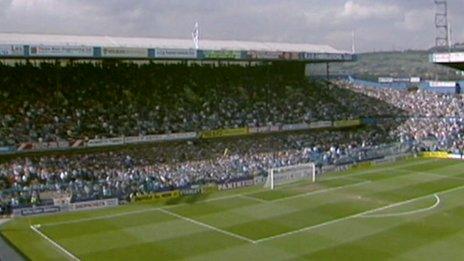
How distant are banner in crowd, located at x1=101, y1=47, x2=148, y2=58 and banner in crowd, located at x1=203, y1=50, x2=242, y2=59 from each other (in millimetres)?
5480

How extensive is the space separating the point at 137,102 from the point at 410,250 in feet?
92.7

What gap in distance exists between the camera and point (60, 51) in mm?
39156

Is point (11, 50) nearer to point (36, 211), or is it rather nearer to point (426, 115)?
point (36, 211)

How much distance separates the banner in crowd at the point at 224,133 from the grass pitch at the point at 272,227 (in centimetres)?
881

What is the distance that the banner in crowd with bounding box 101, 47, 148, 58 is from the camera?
136 ft

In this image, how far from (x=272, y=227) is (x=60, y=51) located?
21.4m

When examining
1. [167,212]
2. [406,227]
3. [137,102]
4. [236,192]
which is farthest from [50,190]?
[406,227]

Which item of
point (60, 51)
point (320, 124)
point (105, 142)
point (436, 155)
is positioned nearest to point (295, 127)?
point (320, 124)

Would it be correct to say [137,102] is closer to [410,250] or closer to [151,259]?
[151,259]

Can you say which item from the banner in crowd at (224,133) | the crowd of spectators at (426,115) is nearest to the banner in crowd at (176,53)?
the banner in crowd at (224,133)

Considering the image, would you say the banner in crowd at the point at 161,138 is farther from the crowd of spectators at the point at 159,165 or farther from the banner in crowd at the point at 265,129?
the banner in crowd at the point at 265,129

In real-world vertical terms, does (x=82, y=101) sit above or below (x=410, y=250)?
above

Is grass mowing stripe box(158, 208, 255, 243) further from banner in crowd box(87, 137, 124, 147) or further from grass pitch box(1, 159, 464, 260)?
banner in crowd box(87, 137, 124, 147)

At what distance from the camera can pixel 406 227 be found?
26.7 metres
